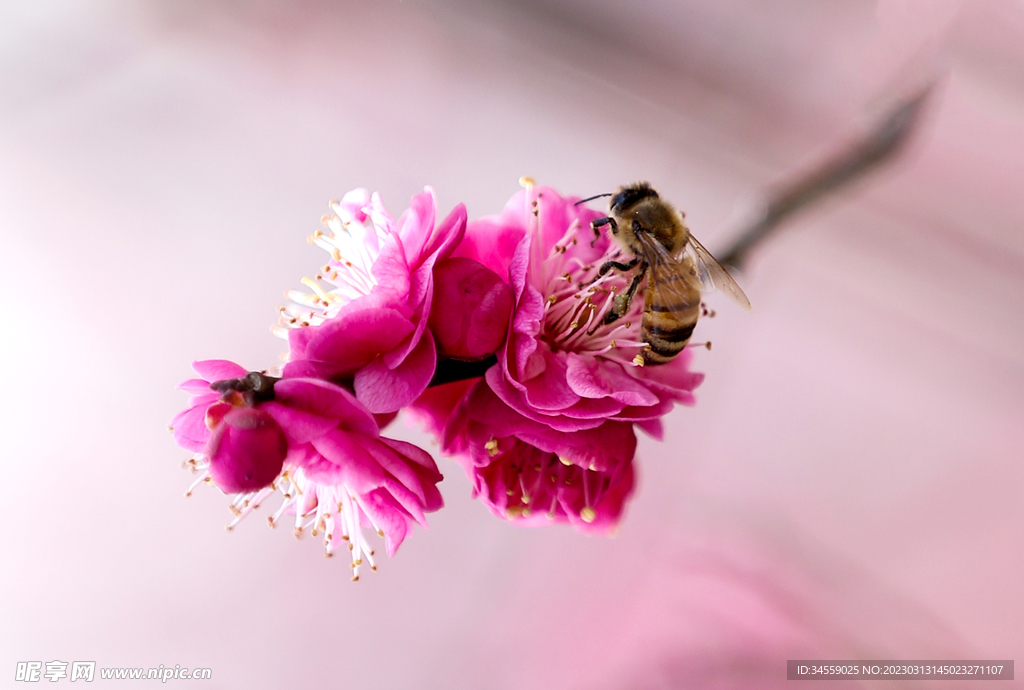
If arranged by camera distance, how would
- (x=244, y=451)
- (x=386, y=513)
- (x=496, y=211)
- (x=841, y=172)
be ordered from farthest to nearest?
(x=496, y=211) < (x=841, y=172) < (x=386, y=513) < (x=244, y=451)

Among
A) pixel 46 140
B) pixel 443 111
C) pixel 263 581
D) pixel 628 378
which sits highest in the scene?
pixel 443 111

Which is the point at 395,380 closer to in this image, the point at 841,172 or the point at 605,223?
the point at 605,223

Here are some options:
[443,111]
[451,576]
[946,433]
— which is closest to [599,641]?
[451,576]

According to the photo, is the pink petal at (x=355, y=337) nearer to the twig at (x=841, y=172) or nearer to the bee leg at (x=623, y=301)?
the bee leg at (x=623, y=301)

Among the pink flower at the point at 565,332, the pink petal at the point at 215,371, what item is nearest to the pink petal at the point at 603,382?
the pink flower at the point at 565,332

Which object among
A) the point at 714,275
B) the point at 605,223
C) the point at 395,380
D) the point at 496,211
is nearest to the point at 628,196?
the point at 605,223

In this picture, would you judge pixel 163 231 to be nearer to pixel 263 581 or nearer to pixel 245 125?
pixel 245 125

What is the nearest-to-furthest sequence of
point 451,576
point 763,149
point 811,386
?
point 451,576
point 811,386
point 763,149
